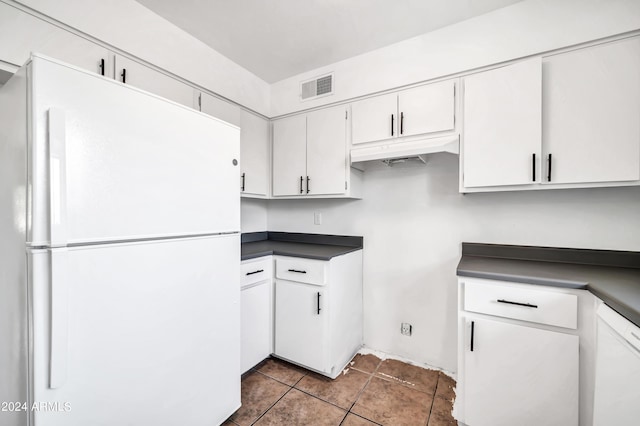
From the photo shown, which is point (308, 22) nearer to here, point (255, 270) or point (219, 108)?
point (219, 108)

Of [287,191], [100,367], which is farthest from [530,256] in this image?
[100,367]

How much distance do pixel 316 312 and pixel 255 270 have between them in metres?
0.56

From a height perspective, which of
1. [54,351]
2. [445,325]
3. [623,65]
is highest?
[623,65]

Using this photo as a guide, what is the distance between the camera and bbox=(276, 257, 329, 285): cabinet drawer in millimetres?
1877

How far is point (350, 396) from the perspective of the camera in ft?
5.74

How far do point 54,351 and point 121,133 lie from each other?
780 millimetres

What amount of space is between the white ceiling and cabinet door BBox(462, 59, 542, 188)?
0.49m

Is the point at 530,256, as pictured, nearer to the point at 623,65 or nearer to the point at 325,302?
the point at 623,65

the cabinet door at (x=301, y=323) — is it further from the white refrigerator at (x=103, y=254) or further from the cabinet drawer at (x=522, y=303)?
the cabinet drawer at (x=522, y=303)

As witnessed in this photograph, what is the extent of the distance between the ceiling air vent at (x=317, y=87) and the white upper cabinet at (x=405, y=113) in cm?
33

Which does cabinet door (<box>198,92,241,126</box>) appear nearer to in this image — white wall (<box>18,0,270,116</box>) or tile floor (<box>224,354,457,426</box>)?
white wall (<box>18,0,270,116</box>)

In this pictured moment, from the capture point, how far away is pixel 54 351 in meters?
0.83

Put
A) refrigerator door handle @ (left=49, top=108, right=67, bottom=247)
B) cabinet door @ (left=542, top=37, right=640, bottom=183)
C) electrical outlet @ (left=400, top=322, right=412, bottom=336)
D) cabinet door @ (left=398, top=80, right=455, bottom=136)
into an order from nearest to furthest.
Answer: refrigerator door handle @ (left=49, top=108, right=67, bottom=247) → cabinet door @ (left=542, top=37, right=640, bottom=183) → cabinet door @ (left=398, top=80, right=455, bottom=136) → electrical outlet @ (left=400, top=322, right=412, bottom=336)

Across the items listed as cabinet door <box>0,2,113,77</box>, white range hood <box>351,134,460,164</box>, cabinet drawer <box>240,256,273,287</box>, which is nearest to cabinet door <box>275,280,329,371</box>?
cabinet drawer <box>240,256,273,287</box>
